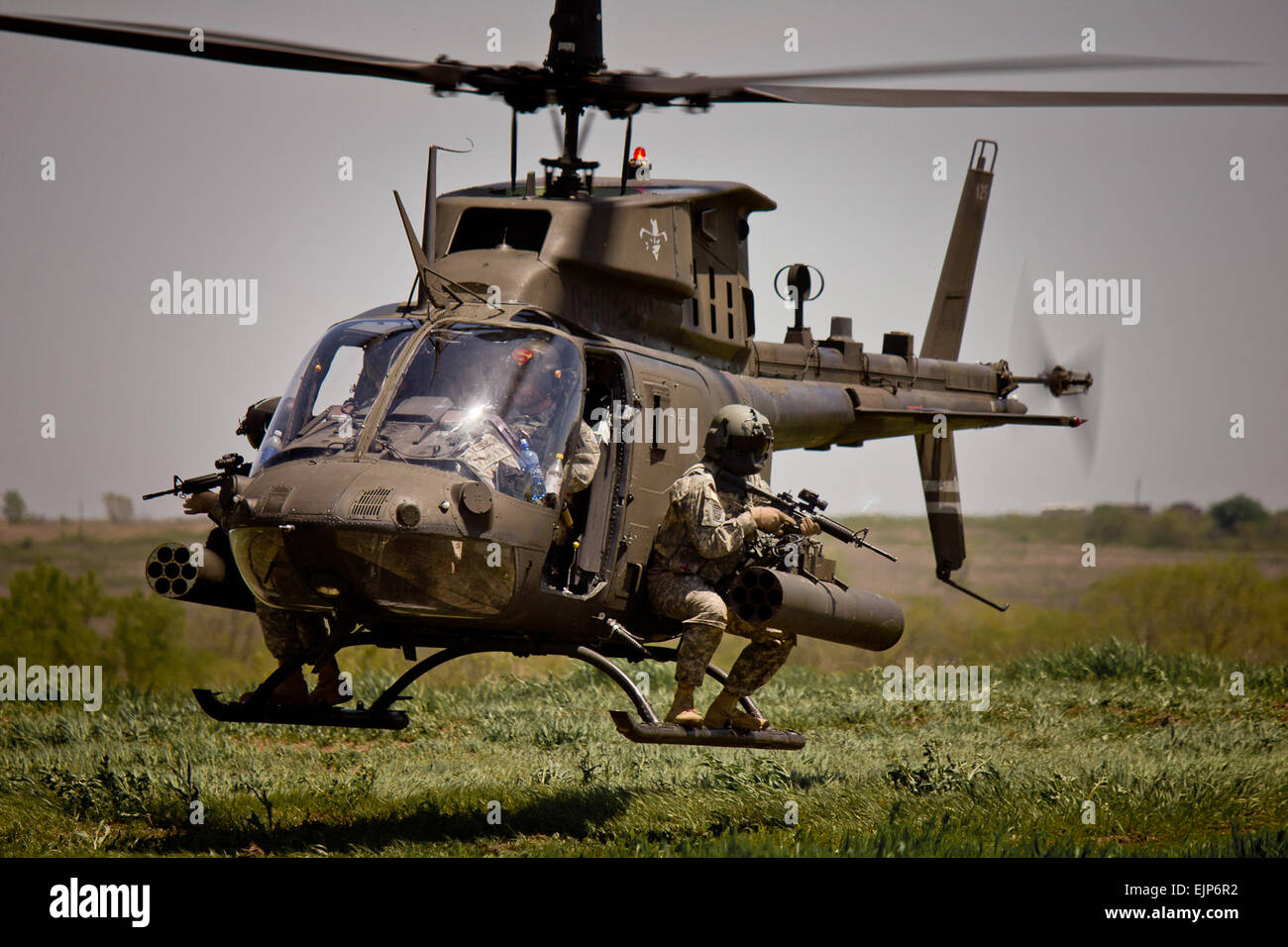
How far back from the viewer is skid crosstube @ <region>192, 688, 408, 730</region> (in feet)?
25.5

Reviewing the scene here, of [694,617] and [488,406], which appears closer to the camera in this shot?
[488,406]

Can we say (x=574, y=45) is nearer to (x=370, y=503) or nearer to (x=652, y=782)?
(x=370, y=503)

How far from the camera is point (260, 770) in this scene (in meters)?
9.65

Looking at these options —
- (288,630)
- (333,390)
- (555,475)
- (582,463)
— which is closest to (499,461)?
(555,475)

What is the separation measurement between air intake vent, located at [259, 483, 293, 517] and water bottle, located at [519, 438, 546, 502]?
1.20 meters

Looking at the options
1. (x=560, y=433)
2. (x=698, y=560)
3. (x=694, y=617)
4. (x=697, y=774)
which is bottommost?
(x=697, y=774)

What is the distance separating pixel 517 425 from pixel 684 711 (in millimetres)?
1941

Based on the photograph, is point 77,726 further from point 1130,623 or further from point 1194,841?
point 1130,623

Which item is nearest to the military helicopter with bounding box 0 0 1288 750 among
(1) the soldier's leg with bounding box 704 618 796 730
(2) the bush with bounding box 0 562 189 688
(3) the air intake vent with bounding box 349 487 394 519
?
(3) the air intake vent with bounding box 349 487 394 519

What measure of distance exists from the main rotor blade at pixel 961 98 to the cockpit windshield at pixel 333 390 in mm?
2411

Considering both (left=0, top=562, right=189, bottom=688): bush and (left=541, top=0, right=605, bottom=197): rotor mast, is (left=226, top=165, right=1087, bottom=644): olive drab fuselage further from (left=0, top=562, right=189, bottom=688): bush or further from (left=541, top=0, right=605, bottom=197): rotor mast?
(left=0, top=562, right=189, bottom=688): bush

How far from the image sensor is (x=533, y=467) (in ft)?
24.2

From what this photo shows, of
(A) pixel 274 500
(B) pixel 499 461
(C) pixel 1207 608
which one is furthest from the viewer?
(C) pixel 1207 608
